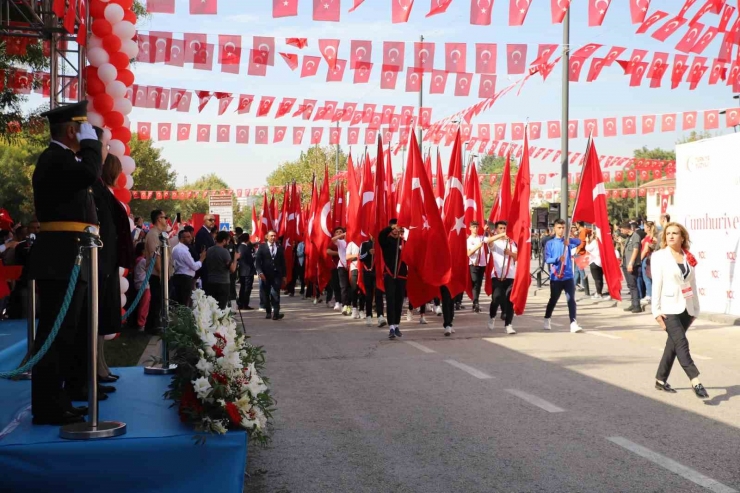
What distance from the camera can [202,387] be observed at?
5.09m

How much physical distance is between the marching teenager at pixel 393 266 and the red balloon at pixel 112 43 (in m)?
5.64

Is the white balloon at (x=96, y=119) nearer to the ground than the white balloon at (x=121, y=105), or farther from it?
nearer to the ground

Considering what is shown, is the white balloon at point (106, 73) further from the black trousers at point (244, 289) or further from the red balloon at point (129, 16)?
the black trousers at point (244, 289)

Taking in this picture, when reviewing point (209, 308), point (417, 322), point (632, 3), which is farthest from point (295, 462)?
point (417, 322)

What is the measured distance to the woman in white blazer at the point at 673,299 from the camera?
30.1 feet

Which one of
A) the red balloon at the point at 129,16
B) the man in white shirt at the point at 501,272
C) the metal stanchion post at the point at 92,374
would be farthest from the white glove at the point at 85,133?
the man in white shirt at the point at 501,272

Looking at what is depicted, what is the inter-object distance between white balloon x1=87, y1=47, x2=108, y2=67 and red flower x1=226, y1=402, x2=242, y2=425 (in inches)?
383

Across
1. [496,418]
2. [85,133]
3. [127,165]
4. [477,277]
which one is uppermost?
[127,165]

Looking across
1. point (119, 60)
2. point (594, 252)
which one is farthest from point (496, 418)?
point (594, 252)

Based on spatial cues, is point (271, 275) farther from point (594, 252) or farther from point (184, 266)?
point (594, 252)

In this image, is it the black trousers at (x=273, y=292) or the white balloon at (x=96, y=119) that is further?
the black trousers at (x=273, y=292)

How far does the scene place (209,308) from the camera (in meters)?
6.06

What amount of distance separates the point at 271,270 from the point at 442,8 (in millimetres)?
8426

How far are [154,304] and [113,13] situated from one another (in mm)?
5388
